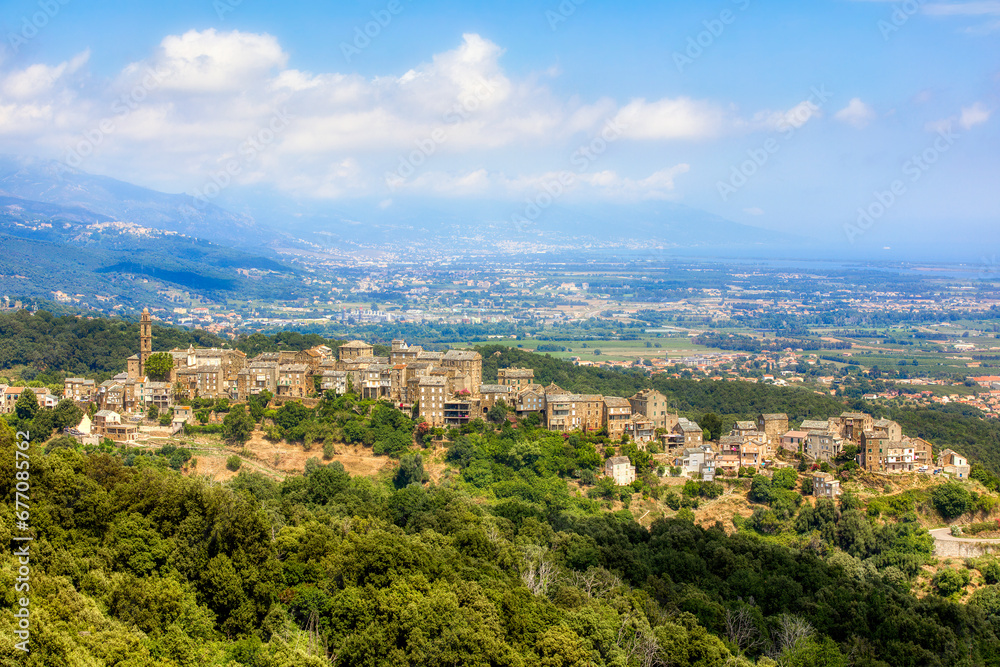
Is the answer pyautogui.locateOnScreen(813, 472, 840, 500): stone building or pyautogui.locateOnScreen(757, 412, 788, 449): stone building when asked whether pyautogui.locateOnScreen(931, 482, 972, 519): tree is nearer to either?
pyautogui.locateOnScreen(813, 472, 840, 500): stone building

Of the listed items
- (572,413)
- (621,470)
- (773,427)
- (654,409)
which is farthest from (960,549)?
(572,413)

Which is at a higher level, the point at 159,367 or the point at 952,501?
the point at 159,367

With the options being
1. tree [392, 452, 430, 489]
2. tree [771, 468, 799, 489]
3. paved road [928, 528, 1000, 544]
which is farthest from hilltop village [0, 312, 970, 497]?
paved road [928, 528, 1000, 544]

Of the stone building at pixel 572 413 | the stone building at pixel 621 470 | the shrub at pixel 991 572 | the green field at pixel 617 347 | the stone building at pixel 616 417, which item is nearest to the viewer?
the shrub at pixel 991 572

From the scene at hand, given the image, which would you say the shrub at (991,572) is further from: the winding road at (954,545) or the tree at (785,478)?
the tree at (785,478)

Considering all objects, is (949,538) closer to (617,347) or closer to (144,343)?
(144,343)

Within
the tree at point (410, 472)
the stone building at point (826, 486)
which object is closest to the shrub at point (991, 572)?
the stone building at point (826, 486)
